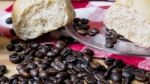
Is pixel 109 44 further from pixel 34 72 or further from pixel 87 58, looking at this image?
pixel 34 72

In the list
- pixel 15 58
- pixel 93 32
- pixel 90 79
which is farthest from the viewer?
pixel 93 32

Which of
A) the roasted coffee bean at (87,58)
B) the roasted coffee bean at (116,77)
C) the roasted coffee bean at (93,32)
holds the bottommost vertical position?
the roasted coffee bean at (116,77)

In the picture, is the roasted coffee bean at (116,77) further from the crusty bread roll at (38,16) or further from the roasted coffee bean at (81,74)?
the crusty bread roll at (38,16)

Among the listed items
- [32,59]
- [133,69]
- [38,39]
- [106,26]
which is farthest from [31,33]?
[133,69]

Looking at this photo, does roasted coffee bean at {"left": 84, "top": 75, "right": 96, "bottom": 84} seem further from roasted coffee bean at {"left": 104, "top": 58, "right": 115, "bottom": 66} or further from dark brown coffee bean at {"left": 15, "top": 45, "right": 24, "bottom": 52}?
dark brown coffee bean at {"left": 15, "top": 45, "right": 24, "bottom": 52}

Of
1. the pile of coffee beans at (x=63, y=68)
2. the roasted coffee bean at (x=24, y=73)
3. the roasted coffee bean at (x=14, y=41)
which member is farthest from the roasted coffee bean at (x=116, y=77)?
the roasted coffee bean at (x=14, y=41)

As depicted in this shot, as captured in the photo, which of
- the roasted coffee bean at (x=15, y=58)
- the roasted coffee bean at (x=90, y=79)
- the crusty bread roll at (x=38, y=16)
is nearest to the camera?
the roasted coffee bean at (x=90, y=79)

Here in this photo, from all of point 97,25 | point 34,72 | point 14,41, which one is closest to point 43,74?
point 34,72
